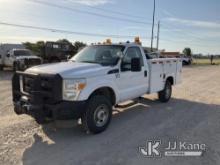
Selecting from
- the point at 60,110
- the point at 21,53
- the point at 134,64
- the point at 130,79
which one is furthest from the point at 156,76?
the point at 21,53

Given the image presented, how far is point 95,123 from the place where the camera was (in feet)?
16.9

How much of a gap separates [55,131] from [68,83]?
141 cm

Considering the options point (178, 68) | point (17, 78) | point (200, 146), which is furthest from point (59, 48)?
point (200, 146)

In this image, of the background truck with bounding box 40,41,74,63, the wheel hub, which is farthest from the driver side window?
the background truck with bounding box 40,41,74,63

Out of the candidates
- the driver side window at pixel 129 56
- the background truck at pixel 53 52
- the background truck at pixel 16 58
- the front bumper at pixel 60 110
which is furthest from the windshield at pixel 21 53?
the front bumper at pixel 60 110

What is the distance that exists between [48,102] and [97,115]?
108 cm

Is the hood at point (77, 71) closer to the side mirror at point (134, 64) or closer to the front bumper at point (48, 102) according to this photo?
the front bumper at point (48, 102)

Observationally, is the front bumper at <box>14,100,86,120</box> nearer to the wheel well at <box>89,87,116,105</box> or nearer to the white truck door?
the wheel well at <box>89,87,116,105</box>

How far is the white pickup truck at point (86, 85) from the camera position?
4.61 meters

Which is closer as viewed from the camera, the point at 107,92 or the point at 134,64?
the point at 107,92

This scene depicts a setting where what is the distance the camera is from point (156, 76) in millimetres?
7578

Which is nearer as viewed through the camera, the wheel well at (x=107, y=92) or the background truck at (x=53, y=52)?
the wheel well at (x=107, y=92)

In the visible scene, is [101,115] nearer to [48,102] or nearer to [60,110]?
[60,110]

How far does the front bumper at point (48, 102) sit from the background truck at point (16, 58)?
1335 cm
